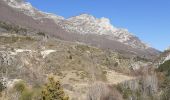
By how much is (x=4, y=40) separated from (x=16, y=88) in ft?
289

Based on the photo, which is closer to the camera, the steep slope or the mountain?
the mountain

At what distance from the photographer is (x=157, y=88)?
7869 centimetres

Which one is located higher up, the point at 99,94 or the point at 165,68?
the point at 165,68

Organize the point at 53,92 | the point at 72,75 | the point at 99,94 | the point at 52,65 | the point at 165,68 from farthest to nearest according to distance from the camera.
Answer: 1. the point at 52,65
2. the point at 72,75
3. the point at 165,68
4. the point at 99,94
5. the point at 53,92

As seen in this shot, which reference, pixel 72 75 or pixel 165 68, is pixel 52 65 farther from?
pixel 165 68

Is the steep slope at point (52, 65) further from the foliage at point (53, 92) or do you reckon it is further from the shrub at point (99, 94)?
the foliage at point (53, 92)

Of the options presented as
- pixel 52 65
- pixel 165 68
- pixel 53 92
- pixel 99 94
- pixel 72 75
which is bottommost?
pixel 72 75

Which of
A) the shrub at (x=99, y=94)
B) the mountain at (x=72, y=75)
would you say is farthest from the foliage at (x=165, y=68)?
the shrub at (x=99, y=94)

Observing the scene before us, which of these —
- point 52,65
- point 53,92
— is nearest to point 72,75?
point 52,65

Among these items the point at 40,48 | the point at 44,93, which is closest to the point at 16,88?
the point at 44,93

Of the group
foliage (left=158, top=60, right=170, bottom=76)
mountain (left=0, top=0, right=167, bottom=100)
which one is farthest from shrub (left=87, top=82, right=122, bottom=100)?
foliage (left=158, top=60, right=170, bottom=76)

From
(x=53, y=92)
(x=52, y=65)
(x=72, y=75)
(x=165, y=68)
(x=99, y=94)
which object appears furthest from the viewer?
(x=52, y=65)

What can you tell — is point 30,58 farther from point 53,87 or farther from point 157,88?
point 53,87

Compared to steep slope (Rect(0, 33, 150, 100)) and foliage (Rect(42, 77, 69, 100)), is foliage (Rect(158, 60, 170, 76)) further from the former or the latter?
foliage (Rect(42, 77, 69, 100))
